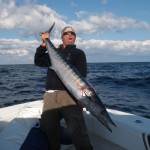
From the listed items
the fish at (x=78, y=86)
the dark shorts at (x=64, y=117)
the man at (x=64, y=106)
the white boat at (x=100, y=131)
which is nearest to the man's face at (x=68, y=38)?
the man at (x=64, y=106)

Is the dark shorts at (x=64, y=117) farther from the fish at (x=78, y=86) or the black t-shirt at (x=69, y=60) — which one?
the fish at (x=78, y=86)

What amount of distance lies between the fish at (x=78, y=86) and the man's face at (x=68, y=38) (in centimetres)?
21

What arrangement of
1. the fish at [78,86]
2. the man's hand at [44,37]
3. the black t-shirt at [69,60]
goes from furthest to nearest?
the man's hand at [44,37] → the black t-shirt at [69,60] → the fish at [78,86]

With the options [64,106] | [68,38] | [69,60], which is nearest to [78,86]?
[64,106]

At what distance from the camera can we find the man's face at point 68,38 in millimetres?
4613

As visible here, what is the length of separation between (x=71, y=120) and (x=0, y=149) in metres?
1.12

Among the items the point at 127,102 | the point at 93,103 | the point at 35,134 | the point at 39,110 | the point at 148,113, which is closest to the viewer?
the point at 93,103

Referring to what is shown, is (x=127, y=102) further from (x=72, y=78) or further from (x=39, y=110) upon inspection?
(x=72, y=78)

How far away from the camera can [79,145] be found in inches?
166

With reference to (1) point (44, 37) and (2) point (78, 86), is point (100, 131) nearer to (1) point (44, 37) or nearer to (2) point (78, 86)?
(2) point (78, 86)

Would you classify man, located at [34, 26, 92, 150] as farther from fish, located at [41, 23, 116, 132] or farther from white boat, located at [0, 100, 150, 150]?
white boat, located at [0, 100, 150, 150]

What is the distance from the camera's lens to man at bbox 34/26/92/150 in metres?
4.27

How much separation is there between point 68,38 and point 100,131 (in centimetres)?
167

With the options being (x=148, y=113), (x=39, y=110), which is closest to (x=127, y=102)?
(x=148, y=113)
